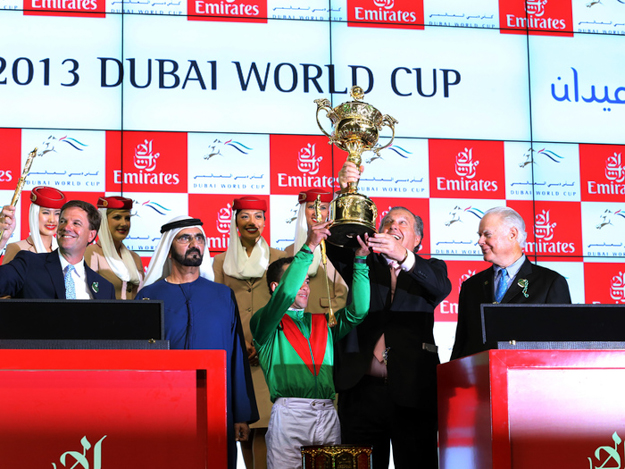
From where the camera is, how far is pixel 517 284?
3.43 m

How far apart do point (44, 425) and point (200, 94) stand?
3.57 m

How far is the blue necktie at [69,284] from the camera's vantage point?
365 centimetres

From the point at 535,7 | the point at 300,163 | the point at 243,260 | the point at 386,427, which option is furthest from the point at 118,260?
the point at 535,7

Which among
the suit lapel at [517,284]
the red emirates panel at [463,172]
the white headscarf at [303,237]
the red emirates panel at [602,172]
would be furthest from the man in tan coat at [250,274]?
the red emirates panel at [602,172]

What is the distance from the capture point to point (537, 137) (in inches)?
233

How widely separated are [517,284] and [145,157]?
2.90m

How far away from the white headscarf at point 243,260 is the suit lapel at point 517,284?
1.53 meters

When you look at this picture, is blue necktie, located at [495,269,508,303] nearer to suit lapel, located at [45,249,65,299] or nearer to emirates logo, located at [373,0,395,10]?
suit lapel, located at [45,249,65,299]

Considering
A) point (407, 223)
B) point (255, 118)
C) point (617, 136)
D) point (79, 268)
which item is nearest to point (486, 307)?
point (407, 223)

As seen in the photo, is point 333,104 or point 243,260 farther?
point 333,104

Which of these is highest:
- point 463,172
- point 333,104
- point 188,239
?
point 333,104

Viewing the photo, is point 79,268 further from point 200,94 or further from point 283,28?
point 283,28

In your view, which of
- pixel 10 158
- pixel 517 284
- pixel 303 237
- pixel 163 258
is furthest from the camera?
pixel 10 158

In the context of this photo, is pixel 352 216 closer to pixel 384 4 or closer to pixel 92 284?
pixel 92 284
